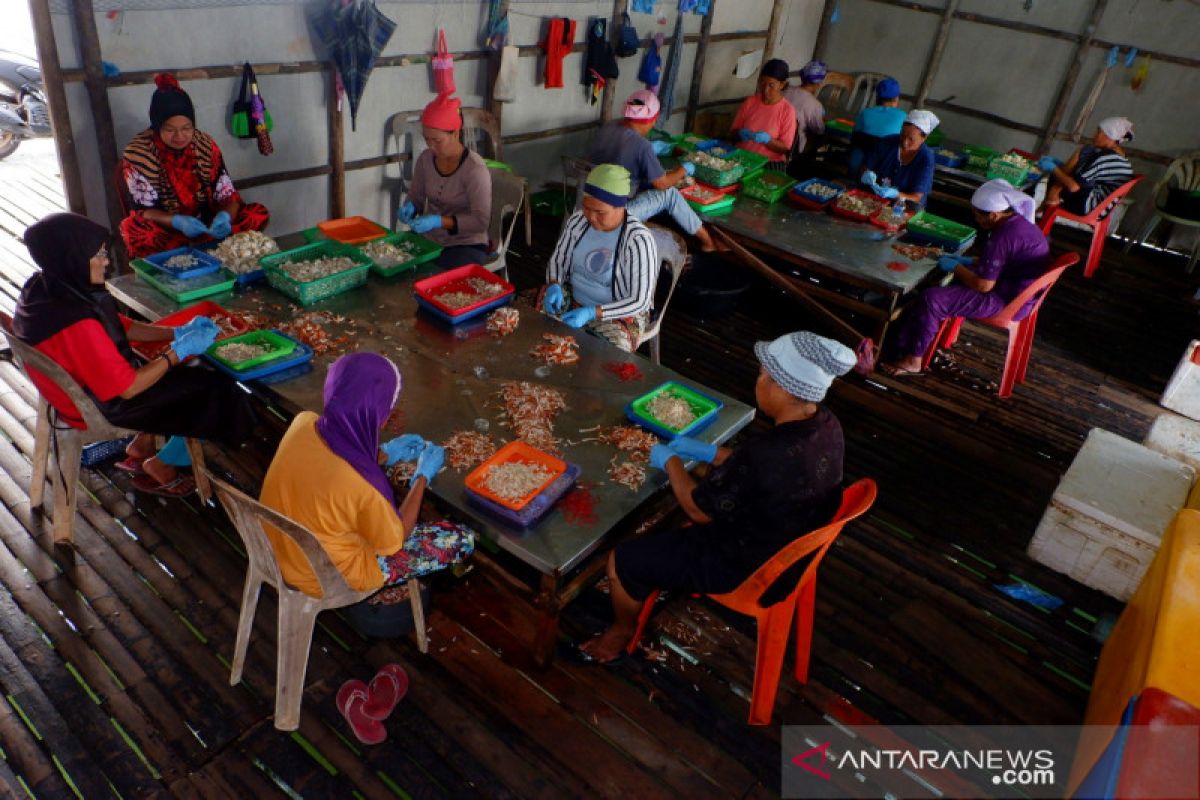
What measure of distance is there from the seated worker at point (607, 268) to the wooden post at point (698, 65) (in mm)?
5013

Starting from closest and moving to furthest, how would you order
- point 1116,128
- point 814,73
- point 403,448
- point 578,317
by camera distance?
1. point 403,448
2. point 578,317
3. point 1116,128
4. point 814,73

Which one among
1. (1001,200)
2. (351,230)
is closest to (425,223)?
(351,230)

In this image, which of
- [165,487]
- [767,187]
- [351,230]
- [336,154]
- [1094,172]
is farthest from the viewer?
[1094,172]

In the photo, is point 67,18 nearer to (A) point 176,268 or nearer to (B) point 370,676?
(A) point 176,268

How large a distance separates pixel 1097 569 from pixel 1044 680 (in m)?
0.85

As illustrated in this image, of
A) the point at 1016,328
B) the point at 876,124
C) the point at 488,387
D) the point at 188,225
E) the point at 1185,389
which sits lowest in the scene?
the point at 1185,389

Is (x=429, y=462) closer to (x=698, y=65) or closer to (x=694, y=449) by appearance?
(x=694, y=449)

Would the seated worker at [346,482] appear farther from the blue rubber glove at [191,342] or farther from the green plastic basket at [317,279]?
the green plastic basket at [317,279]

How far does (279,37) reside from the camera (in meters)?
5.27

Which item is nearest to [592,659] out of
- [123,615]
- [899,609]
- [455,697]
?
[455,697]

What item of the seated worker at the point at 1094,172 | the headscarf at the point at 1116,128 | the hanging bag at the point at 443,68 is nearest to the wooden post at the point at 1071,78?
the seated worker at the point at 1094,172

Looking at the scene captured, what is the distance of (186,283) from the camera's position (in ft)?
12.5

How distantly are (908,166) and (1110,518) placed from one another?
3.60 m

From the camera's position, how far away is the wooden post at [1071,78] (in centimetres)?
881
